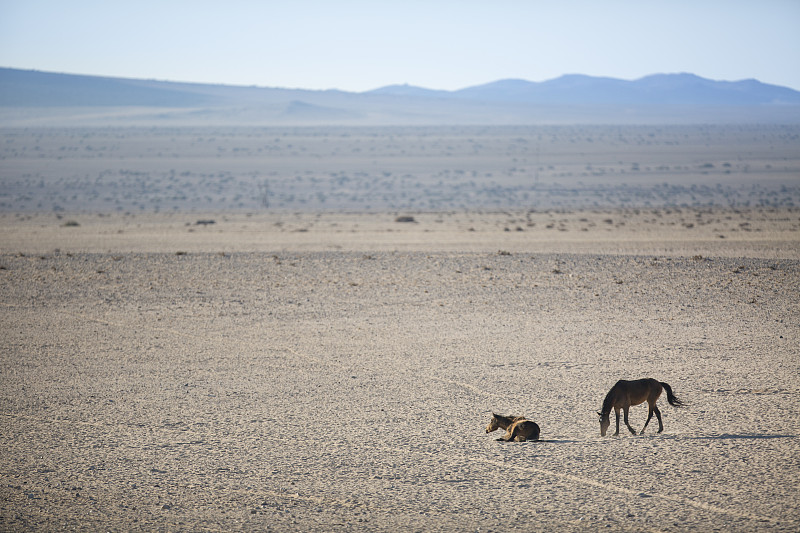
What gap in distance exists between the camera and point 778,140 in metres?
105

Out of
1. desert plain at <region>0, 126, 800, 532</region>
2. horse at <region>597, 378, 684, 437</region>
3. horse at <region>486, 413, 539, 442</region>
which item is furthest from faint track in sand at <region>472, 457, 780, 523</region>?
horse at <region>597, 378, 684, 437</region>

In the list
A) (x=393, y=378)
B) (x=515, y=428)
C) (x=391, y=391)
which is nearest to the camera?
(x=515, y=428)

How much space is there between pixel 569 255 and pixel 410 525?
16.2 m

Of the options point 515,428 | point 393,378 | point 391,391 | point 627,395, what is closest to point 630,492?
point 627,395

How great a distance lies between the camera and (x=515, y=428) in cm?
718

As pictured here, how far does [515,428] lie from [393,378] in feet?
9.54

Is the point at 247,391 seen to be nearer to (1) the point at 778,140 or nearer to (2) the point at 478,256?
(2) the point at 478,256

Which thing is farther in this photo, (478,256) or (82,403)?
(478,256)

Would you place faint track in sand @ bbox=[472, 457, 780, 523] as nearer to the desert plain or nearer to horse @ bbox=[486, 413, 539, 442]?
the desert plain

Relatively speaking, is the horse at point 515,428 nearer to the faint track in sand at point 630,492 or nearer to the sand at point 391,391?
the sand at point 391,391

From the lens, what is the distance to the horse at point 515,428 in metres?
7.14

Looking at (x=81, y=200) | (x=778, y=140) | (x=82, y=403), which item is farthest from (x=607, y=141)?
(x=82, y=403)

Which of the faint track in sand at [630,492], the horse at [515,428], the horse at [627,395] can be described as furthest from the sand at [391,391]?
the horse at [627,395]

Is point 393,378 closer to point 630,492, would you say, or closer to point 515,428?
point 515,428
